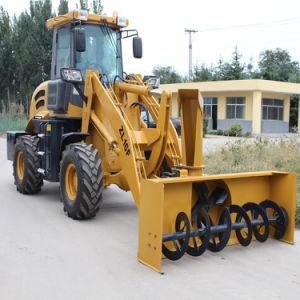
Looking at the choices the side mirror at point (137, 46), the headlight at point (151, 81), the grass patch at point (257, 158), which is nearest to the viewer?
the headlight at point (151, 81)

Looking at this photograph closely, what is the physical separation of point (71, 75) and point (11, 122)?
2464 cm

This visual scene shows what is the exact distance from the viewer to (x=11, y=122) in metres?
32.2

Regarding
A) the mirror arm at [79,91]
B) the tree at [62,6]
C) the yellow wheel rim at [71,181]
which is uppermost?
the tree at [62,6]

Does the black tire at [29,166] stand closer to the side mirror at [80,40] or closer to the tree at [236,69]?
the side mirror at [80,40]

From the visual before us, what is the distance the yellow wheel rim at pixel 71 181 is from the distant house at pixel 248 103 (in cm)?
3052

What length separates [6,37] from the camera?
35.8 meters

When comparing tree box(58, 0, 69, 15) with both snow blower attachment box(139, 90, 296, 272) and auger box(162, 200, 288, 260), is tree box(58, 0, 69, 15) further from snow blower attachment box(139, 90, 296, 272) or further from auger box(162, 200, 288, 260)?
auger box(162, 200, 288, 260)

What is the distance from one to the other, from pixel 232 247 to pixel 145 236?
1393mm

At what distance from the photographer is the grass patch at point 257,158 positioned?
40.2ft

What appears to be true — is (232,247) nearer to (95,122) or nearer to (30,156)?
(95,122)

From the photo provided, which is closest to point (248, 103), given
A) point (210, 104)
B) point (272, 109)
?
point (272, 109)

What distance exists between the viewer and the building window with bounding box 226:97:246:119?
41375 millimetres

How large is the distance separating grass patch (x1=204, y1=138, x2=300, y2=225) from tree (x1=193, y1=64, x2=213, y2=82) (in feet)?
132

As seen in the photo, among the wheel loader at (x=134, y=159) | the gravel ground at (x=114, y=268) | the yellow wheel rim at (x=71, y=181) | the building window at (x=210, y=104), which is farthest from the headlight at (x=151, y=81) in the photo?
the building window at (x=210, y=104)
